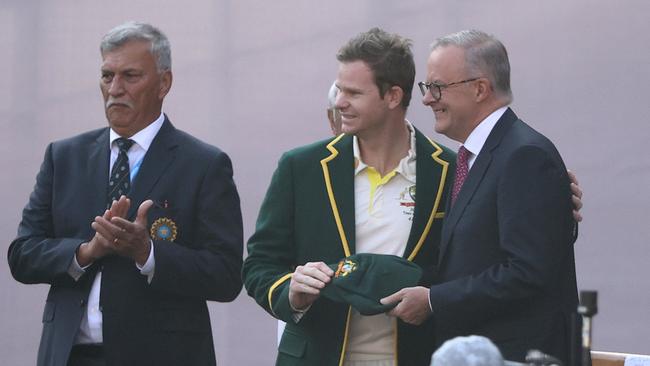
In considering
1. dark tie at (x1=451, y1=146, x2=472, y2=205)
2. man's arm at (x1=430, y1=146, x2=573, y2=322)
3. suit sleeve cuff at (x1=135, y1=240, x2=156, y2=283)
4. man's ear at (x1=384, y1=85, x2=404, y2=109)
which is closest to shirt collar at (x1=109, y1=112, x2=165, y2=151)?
suit sleeve cuff at (x1=135, y1=240, x2=156, y2=283)

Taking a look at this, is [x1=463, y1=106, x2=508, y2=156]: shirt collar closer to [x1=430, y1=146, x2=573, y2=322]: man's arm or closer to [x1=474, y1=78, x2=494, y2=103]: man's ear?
[x1=474, y1=78, x2=494, y2=103]: man's ear

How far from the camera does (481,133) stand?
130 inches

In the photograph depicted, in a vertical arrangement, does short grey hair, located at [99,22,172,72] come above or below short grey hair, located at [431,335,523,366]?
above

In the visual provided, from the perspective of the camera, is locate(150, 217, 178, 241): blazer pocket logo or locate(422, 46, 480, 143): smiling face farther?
locate(150, 217, 178, 241): blazer pocket logo

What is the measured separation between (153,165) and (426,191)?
0.81m

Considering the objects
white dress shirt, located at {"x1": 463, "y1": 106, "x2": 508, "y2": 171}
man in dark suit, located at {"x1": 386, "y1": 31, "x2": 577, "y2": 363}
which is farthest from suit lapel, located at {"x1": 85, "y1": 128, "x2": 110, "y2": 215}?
white dress shirt, located at {"x1": 463, "y1": 106, "x2": 508, "y2": 171}

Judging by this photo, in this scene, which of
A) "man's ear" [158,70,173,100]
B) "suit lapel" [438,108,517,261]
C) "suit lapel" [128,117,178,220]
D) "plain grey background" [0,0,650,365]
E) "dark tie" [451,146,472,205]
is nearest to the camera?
"suit lapel" [438,108,517,261]

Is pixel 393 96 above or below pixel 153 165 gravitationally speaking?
above

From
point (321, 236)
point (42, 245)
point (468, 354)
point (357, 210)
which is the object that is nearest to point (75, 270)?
point (42, 245)

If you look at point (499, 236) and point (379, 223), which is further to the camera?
point (379, 223)

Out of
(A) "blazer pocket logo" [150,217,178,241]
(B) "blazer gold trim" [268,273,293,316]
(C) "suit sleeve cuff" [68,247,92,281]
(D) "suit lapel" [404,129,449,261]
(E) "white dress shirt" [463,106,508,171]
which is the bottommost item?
(B) "blazer gold trim" [268,273,293,316]

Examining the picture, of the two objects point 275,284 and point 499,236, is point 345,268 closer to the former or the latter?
point 275,284

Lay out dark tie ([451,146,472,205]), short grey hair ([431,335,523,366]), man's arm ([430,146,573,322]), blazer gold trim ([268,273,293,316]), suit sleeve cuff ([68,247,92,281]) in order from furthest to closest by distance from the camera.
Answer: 1. suit sleeve cuff ([68,247,92,281])
2. blazer gold trim ([268,273,293,316])
3. dark tie ([451,146,472,205])
4. man's arm ([430,146,573,322])
5. short grey hair ([431,335,523,366])

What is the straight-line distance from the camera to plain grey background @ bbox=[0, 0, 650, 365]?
174 inches
